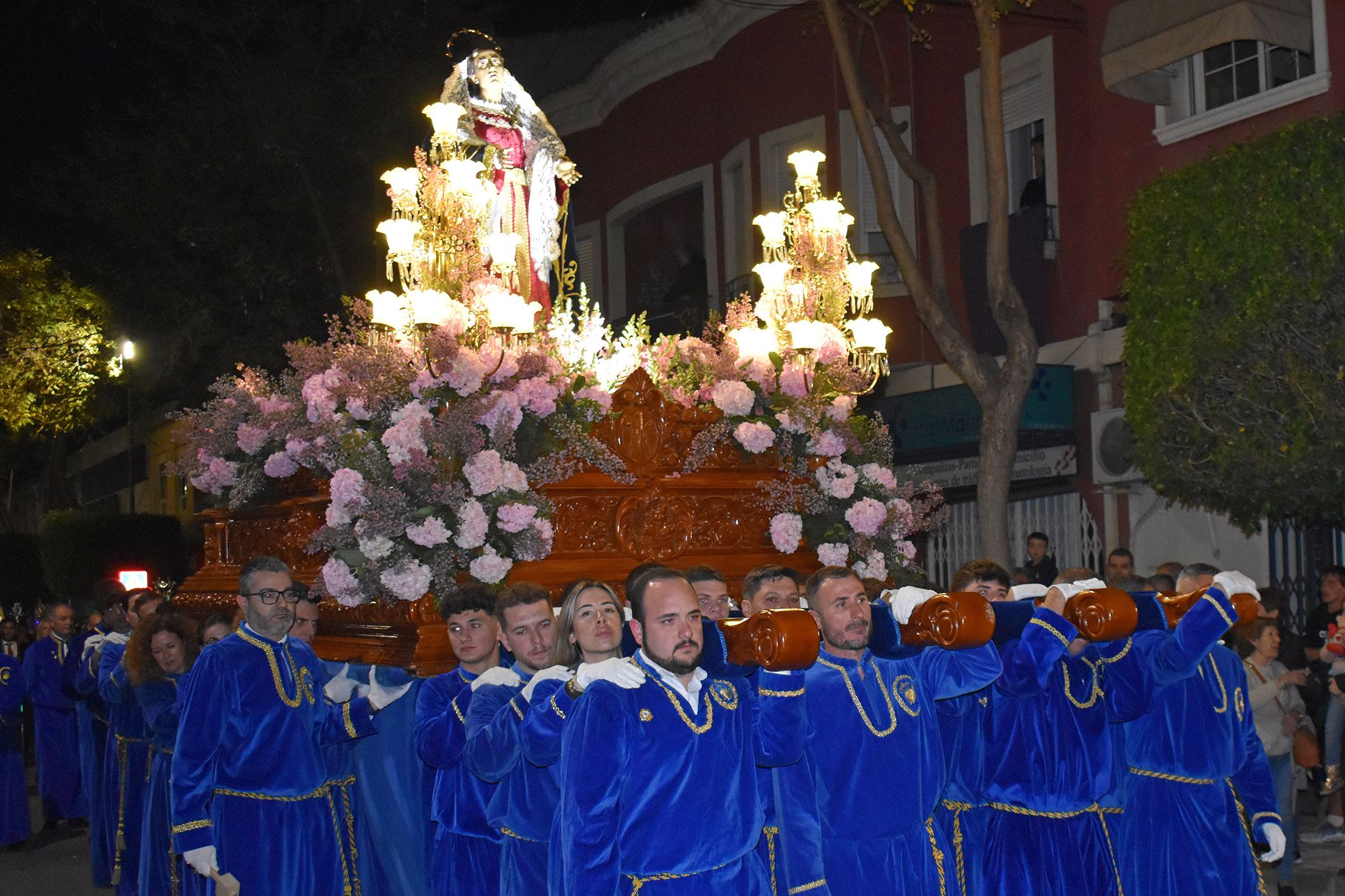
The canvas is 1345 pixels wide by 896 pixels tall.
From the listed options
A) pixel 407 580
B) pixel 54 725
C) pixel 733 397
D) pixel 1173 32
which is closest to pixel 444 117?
pixel 733 397

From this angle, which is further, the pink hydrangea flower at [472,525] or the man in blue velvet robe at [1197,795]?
the pink hydrangea flower at [472,525]

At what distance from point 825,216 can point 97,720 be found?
20.7ft

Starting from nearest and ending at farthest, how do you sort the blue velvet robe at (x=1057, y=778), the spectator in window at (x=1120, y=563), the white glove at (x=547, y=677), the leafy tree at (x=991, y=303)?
the white glove at (x=547, y=677) < the blue velvet robe at (x=1057, y=778) < the spectator in window at (x=1120, y=563) < the leafy tree at (x=991, y=303)

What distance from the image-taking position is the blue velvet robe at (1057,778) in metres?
5.19

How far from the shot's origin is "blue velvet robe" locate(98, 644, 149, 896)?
805 centimetres

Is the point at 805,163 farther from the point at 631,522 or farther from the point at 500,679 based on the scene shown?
the point at 500,679

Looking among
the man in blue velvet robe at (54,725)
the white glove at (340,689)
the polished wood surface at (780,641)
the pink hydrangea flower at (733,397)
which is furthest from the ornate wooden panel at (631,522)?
the man in blue velvet robe at (54,725)

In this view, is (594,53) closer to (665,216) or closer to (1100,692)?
(665,216)

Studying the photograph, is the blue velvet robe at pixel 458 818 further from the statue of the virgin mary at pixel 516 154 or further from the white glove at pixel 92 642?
the white glove at pixel 92 642

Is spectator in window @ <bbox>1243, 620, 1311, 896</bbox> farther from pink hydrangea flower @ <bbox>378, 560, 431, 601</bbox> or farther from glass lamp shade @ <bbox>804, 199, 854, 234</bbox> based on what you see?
pink hydrangea flower @ <bbox>378, 560, 431, 601</bbox>

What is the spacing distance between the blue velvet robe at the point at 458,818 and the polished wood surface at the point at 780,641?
69.3 inches

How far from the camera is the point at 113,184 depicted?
1875 centimetres

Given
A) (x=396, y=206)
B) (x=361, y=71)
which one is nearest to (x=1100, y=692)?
(x=396, y=206)

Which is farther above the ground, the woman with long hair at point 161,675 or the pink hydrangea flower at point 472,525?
the pink hydrangea flower at point 472,525
